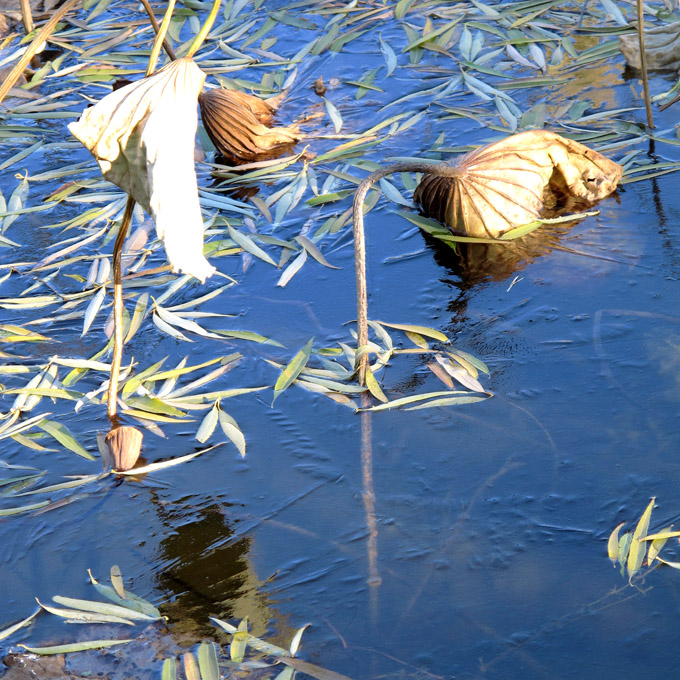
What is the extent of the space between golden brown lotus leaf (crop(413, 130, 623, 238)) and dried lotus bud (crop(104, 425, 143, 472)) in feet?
3.89

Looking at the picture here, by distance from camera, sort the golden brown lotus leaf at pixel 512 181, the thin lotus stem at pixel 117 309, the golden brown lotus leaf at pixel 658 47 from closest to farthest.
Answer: the thin lotus stem at pixel 117 309
the golden brown lotus leaf at pixel 512 181
the golden brown lotus leaf at pixel 658 47

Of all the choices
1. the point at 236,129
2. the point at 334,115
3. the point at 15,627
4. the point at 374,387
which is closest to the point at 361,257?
the point at 374,387

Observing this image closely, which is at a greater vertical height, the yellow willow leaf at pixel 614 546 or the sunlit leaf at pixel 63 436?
the sunlit leaf at pixel 63 436

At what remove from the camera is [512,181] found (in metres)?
2.60

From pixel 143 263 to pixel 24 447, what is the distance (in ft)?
2.78

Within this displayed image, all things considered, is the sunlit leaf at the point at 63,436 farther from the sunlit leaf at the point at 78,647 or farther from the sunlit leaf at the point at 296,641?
the sunlit leaf at the point at 296,641

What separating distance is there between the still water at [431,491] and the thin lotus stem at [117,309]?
0.12 metres

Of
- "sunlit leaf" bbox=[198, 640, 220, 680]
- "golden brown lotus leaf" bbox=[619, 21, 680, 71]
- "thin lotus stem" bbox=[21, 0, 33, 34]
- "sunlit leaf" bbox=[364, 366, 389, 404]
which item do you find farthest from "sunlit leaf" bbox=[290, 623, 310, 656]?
"thin lotus stem" bbox=[21, 0, 33, 34]

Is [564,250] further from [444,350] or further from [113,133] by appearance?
[113,133]

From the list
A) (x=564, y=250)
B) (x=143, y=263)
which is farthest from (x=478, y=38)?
(x=143, y=263)

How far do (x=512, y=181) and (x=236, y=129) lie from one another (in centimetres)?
120

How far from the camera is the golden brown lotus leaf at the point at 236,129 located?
10.8 ft

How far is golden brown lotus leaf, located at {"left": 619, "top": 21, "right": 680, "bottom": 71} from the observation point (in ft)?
11.2

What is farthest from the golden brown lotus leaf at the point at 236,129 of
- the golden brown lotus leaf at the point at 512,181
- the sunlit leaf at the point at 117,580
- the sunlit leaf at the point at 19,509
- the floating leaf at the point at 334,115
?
the sunlit leaf at the point at 117,580
